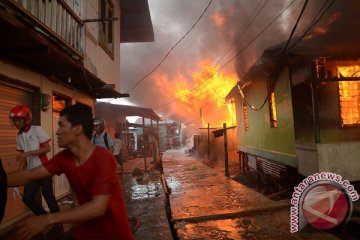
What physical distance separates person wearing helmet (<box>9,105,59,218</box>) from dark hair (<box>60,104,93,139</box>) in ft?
7.58

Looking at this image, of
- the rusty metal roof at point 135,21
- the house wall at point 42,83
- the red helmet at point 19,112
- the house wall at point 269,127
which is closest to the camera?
the red helmet at point 19,112

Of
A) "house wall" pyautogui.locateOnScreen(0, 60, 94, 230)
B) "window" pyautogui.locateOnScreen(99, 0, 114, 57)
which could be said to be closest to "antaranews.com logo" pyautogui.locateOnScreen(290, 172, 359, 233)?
"house wall" pyautogui.locateOnScreen(0, 60, 94, 230)

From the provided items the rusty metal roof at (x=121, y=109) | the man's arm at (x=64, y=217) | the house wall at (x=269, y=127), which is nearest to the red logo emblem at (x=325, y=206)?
the house wall at (x=269, y=127)

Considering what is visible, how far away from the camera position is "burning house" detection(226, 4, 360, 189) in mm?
7305

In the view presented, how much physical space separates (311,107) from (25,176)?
8139 mm

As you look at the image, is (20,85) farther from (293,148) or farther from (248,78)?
(248,78)

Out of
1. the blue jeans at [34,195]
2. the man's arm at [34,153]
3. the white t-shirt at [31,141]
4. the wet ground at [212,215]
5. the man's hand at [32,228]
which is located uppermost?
the white t-shirt at [31,141]

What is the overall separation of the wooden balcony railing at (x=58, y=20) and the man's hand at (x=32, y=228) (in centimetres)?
403

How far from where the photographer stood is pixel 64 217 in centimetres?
176

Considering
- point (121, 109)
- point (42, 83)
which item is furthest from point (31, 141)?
point (121, 109)

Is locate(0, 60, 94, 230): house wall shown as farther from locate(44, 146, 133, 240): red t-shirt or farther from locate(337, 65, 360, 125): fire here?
locate(337, 65, 360, 125): fire

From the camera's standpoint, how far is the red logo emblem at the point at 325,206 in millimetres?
5363

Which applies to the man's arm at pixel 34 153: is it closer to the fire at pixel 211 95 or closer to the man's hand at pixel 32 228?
the man's hand at pixel 32 228

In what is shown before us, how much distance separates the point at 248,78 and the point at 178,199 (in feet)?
20.5
